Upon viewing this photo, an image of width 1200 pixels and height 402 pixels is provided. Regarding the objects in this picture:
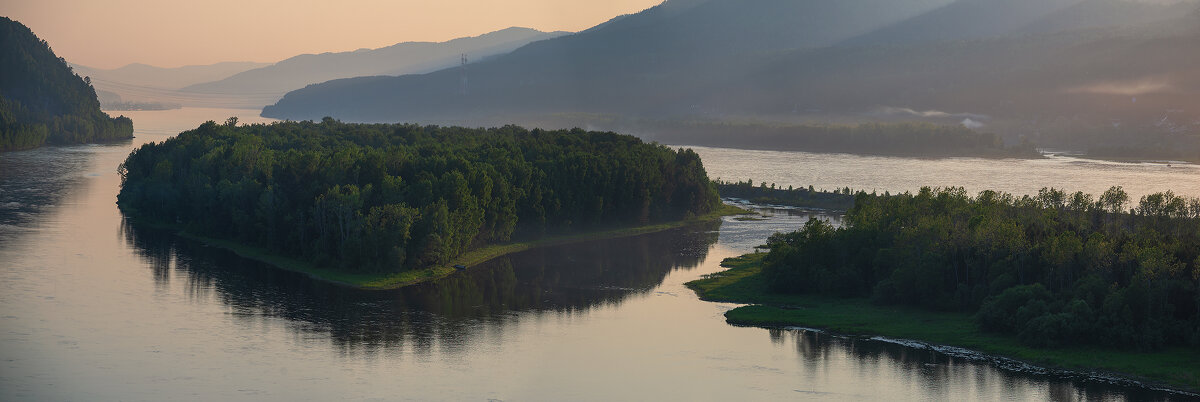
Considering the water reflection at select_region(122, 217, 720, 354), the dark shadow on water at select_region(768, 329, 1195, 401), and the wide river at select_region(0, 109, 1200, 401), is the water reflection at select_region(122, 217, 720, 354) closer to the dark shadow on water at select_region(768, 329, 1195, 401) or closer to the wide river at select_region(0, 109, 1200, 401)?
the wide river at select_region(0, 109, 1200, 401)

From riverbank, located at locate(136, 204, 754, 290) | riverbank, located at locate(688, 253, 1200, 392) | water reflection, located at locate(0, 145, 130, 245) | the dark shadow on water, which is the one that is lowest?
the dark shadow on water

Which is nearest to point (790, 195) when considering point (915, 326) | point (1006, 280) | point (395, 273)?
point (395, 273)

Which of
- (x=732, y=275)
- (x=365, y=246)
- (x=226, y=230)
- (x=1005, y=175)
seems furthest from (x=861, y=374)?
(x=1005, y=175)

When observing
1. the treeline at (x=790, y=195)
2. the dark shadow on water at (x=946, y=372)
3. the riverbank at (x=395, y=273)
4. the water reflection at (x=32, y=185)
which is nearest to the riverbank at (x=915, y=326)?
the dark shadow on water at (x=946, y=372)

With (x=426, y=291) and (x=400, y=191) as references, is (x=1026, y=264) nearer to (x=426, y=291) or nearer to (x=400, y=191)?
(x=426, y=291)

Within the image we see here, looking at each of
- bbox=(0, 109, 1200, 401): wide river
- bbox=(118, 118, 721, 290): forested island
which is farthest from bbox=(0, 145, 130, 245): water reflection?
bbox=(0, 109, 1200, 401): wide river

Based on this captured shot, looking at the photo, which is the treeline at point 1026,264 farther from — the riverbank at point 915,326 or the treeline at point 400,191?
the treeline at point 400,191

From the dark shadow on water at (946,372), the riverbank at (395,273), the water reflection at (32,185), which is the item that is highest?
the water reflection at (32,185)
